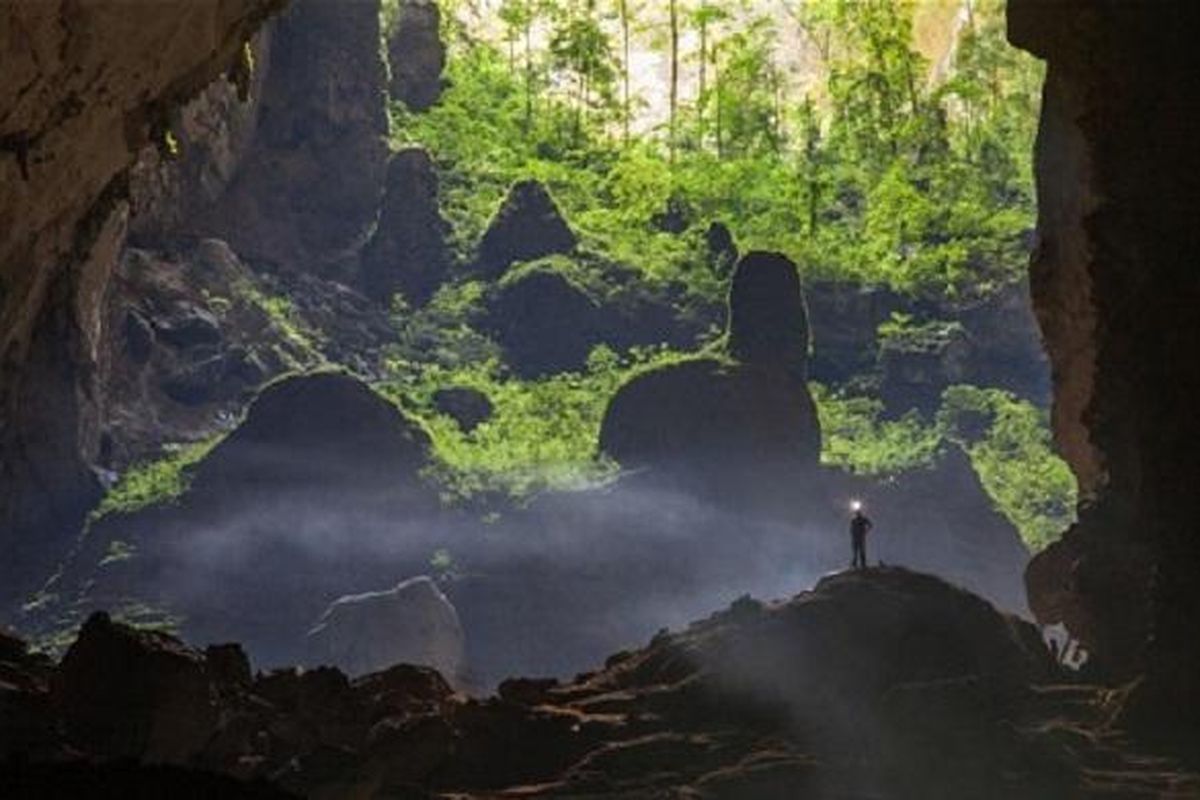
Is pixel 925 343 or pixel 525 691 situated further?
pixel 925 343

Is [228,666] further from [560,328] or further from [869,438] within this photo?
[560,328]

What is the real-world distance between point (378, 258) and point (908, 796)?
59.1m

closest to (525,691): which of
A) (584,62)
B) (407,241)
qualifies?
(407,241)

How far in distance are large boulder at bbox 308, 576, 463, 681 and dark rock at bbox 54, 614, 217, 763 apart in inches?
1243

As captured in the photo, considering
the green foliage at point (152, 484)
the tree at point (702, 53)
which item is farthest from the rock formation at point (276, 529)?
the tree at point (702, 53)

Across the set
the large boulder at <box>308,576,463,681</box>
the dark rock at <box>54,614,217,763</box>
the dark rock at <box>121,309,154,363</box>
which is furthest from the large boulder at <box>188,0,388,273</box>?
the dark rock at <box>54,614,217,763</box>

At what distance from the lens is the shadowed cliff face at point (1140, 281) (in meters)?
18.4

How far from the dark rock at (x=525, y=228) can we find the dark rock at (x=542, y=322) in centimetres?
155

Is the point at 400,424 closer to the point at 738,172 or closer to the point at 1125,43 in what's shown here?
the point at 738,172

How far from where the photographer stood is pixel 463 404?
207 feet

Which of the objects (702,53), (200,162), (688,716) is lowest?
(688,716)

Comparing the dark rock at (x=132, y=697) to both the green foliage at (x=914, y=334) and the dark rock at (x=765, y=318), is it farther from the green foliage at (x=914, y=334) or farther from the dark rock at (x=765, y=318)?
→ the green foliage at (x=914, y=334)

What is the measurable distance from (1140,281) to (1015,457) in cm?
5006

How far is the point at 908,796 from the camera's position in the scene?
52.1 feet
